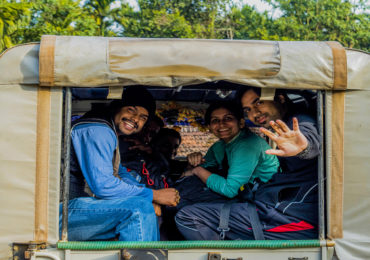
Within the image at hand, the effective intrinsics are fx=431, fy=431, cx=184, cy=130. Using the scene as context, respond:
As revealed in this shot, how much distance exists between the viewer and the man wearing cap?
286cm

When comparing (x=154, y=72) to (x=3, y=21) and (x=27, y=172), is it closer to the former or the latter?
(x=27, y=172)

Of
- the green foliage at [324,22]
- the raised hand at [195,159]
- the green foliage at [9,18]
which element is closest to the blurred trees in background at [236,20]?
the green foliage at [324,22]

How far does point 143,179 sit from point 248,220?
3.80 feet

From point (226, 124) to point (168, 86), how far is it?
1.30 meters

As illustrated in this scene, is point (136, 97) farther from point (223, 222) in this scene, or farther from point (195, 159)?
point (223, 222)

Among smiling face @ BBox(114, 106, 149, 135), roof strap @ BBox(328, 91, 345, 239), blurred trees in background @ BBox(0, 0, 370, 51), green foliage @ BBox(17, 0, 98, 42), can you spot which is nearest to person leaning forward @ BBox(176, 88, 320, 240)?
roof strap @ BBox(328, 91, 345, 239)

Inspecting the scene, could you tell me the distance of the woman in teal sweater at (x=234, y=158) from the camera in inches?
129

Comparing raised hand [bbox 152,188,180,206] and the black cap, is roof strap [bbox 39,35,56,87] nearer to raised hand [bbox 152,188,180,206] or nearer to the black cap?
the black cap

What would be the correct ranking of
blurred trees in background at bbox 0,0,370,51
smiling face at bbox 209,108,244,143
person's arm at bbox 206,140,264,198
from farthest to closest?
1. blurred trees in background at bbox 0,0,370,51
2. smiling face at bbox 209,108,244,143
3. person's arm at bbox 206,140,264,198

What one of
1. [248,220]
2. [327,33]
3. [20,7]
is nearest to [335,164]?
[248,220]

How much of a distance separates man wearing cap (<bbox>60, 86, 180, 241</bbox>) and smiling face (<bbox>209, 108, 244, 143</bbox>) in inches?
37.9

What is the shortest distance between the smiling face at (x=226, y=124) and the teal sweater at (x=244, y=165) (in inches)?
4.5

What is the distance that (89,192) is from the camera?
10.7 feet

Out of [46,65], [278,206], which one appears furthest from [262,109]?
[46,65]
